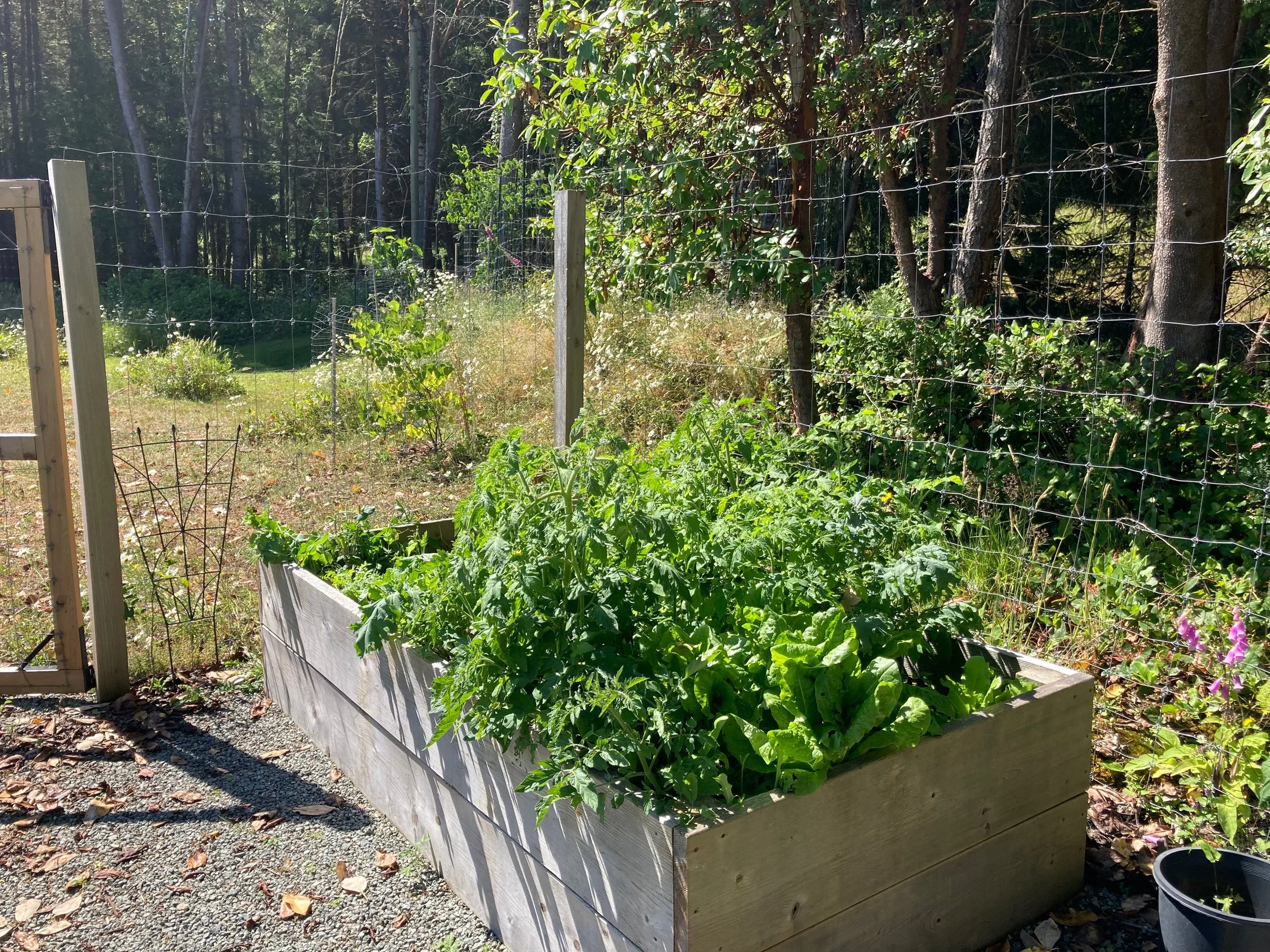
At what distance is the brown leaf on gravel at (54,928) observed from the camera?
2623 mm

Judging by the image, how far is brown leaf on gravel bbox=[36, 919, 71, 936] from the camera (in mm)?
2623

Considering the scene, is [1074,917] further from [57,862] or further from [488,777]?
[57,862]

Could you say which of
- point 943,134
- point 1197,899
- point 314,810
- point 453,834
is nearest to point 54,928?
point 314,810

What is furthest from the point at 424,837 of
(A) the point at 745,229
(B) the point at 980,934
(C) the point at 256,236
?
(C) the point at 256,236

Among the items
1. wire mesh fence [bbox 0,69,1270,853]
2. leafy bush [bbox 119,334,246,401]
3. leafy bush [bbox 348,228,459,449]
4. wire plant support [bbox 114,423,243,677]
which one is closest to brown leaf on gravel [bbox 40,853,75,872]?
wire plant support [bbox 114,423,243,677]

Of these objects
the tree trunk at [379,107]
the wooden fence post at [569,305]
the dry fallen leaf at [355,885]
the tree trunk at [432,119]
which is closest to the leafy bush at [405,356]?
the wooden fence post at [569,305]

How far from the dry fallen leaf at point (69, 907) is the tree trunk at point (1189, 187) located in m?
4.90

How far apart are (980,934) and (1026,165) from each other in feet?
40.6

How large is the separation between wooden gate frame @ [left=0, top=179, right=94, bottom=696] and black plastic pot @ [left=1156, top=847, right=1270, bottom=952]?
3925mm

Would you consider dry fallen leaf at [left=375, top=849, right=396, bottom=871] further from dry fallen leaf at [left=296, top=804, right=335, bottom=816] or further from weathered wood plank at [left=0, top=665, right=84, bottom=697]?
weathered wood plank at [left=0, top=665, right=84, bottom=697]

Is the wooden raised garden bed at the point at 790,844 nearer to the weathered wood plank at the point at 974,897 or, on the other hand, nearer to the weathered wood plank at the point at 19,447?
the weathered wood plank at the point at 974,897

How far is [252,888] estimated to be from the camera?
2789 millimetres

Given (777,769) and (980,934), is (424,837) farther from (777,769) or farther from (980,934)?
(980,934)

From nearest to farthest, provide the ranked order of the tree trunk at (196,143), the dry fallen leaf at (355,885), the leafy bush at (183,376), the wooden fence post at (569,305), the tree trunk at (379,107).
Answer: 1. the dry fallen leaf at (355,885)
2. the wooden fence post at (569,305)
3. the leafy bush at (183,376)
4. the tree trunk at (196,143)
5. the tree trunk at (379,107)
